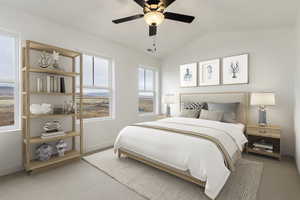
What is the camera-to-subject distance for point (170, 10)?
291 cm

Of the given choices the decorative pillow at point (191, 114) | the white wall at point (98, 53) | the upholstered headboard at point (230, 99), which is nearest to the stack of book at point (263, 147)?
the upholstered headboard at point (230, 99)

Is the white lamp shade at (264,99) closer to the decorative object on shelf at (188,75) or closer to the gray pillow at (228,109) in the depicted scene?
the gray pillow at (228,109)

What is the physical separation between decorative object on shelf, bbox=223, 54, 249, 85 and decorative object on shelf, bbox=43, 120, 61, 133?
3.84m

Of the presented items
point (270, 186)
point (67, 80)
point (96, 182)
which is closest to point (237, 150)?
point (270, 186)

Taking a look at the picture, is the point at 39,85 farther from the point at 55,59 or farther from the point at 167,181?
the point at 167,181

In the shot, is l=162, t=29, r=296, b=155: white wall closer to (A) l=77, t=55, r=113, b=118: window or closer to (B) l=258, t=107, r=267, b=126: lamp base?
(B) l=258, t=107, r=267, b=126: lamp base

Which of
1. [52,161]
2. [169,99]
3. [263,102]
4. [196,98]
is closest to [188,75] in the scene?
[196,98]

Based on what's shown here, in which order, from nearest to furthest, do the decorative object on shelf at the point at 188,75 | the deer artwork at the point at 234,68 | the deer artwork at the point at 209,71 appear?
the deer artwork at the point at 234,68 → the deer artwork at the point at 209,71 → the decorative object on shelf at the point at 188,75

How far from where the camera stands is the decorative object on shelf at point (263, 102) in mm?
2916

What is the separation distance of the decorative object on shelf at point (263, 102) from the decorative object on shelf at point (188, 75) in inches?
62.3

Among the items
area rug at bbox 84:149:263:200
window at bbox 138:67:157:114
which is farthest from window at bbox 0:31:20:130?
window at bbox 138:67:157:114

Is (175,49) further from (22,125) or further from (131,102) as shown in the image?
(22,125)

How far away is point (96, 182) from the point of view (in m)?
2.13

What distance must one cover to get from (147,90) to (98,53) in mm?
1981
